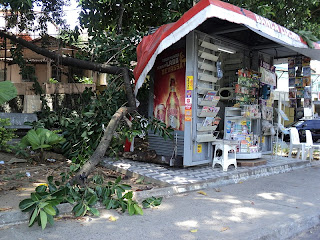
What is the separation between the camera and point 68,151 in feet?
24.9

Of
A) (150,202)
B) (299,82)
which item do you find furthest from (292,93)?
(150,202)

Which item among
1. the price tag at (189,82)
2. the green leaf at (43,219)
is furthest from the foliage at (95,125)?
the green leaf at (43,219)

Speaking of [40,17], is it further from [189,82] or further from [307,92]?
[307,92]

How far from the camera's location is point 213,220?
423 centimetres

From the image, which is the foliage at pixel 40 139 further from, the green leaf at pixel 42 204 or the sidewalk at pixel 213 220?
the green leaf at pixel 42 204

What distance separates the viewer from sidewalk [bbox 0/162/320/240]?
12.0 ft

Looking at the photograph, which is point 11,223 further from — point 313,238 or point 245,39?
point 245,39

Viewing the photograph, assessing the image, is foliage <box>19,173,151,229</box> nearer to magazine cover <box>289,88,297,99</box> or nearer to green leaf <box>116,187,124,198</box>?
green leaf <box>116,187,124,198</box>

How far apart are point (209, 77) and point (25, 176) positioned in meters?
4.50

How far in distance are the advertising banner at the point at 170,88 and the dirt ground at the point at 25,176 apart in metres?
1.92

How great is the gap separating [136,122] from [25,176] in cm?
252

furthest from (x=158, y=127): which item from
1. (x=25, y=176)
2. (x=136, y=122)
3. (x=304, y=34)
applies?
(x=304, y=34)

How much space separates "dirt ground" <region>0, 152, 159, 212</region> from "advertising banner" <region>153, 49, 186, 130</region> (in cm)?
192

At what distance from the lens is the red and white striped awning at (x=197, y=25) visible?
5.45 meters
